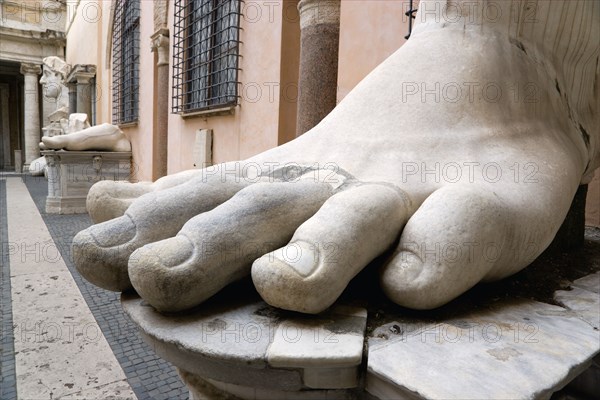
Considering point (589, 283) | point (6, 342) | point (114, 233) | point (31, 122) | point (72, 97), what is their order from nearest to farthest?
point (114, 233) < point (589, 283) < point (6, 342) < point (72, 97) < point (31, 122)

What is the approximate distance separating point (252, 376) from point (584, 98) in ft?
3.76

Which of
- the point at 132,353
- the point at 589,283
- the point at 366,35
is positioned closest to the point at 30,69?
the point at 366,35

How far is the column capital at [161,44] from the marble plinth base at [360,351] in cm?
538

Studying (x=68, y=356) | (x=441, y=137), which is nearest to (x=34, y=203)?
(x=68, y=356)

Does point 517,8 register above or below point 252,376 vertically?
above

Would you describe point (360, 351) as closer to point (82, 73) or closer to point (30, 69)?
point (82, 73)

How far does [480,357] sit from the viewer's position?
561 millimetres

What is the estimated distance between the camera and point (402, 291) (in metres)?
0.64

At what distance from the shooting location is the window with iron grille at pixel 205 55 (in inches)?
153

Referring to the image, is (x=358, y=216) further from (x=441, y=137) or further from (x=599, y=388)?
(x=599, y=388)

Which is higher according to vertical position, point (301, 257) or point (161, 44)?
point (161, 44)

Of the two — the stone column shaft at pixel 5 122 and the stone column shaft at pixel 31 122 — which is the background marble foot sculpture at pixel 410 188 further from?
the stone column shaft at pixel 5 122

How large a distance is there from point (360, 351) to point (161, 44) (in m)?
5.63

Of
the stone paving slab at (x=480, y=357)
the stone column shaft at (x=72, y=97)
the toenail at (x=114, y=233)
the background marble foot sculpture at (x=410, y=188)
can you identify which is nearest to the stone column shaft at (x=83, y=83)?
the stone column shaft at (x=72, y=97)
